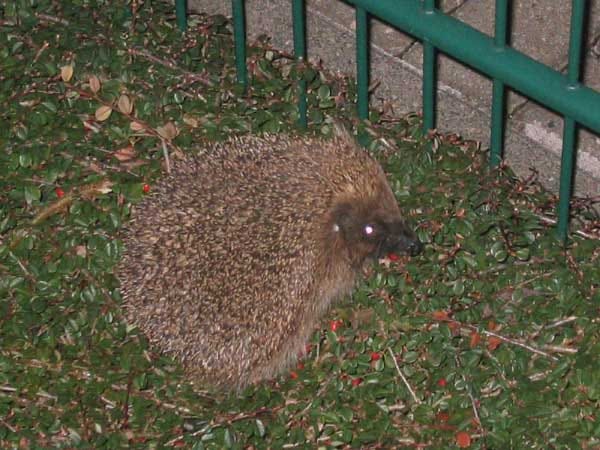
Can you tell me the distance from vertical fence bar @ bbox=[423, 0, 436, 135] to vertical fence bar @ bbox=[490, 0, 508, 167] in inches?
10.5

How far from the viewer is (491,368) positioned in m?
4.88

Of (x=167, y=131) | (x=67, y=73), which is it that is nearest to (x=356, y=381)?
(x=167, y=131)

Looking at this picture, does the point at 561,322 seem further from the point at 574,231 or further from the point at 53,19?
the point at 53,19

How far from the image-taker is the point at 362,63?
5.52 meters

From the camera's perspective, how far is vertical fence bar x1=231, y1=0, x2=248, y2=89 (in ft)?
19.0

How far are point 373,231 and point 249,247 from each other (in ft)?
1.97

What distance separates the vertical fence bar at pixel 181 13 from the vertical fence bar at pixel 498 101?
157 centimetres

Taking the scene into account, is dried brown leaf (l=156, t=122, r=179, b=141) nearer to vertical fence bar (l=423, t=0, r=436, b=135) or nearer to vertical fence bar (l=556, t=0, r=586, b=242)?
vertical fence bar (l=423, t=0, r=436, b=135)

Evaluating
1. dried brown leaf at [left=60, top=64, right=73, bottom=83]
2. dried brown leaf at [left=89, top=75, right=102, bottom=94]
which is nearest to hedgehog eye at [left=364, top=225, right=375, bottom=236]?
dried brown leaf at [left=89, top=75, right=102, bottom=94]

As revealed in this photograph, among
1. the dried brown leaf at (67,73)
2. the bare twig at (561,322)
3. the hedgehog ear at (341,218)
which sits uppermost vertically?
the dried brown leaf at (67,73)

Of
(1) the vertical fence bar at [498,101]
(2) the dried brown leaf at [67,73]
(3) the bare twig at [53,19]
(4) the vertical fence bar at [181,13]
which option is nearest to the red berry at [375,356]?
(1) the vertical fence bar at [498,101]

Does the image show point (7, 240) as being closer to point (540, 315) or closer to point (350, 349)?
point (350, 349)

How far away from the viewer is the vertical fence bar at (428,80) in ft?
16.8

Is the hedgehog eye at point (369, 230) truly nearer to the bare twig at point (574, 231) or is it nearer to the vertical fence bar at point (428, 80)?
the vertical fence bar at point (428, 80)
